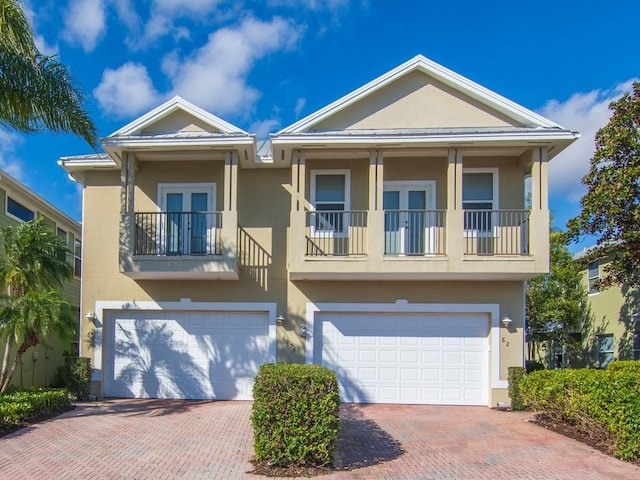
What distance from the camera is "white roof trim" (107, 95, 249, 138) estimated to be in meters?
11.5

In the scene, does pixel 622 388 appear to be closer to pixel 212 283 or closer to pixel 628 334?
pixel 212 283

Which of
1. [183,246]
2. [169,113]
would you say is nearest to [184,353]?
[183,246]

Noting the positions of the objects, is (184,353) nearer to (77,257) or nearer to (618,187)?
(77,257)

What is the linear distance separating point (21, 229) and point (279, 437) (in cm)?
772

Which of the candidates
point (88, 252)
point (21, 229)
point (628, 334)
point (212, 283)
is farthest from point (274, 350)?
point (628, 334)

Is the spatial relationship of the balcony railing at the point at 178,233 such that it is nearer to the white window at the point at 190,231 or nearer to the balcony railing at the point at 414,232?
the white window at the point at 190,231

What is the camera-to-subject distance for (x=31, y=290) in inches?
413

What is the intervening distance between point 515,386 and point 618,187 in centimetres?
549

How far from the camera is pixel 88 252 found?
1204 centimetres

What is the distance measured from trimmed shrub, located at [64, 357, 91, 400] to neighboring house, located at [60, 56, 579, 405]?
346 mm

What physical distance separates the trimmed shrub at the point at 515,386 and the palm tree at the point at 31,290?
32.5 feet

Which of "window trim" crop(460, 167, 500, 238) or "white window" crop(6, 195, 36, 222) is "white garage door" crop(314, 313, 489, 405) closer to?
"window trim" crop(460, 167, 500, 238)

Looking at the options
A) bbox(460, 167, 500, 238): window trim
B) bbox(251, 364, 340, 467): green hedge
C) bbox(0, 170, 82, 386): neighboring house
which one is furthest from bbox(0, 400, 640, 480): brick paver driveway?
bbox(0, 170, 82, 386): neighboring house

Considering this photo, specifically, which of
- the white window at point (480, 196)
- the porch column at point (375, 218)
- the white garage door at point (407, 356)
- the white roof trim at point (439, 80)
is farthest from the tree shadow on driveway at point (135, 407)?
the white window at point (480, 196)
